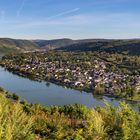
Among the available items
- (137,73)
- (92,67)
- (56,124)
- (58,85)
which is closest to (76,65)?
(92,67)

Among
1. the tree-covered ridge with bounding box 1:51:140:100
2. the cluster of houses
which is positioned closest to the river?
the tree-covered ridge with bounding box 1:51:140:100

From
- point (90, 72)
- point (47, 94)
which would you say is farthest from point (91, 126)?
point (90, 72)

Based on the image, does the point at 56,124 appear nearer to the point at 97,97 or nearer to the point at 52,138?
the point at 52,138

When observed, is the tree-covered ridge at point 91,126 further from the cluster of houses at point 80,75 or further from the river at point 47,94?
the cluster of houses at point 80,75

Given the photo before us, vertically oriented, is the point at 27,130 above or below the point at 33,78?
above

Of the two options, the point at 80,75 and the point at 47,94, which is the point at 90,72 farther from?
the point at 47,94

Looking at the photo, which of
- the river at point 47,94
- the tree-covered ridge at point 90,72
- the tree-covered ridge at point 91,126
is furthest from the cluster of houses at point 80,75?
the tree-covered ridge at point 91,126
